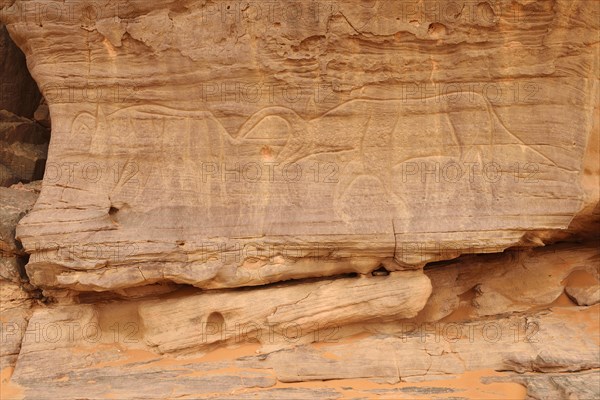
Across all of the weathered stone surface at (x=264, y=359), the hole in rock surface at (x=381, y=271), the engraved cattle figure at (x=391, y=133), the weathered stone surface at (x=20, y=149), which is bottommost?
the weathered stone surface at (x=264, y=359)

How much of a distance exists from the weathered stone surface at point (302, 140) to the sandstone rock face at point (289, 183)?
2 cm

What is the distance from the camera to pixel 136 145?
6.04m

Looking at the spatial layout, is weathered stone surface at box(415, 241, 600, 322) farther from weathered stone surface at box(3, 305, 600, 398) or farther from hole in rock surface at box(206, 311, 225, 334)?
hole in rock surface at box(206, 311, 225, 334)

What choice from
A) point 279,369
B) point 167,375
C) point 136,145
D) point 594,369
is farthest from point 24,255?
point 594,369

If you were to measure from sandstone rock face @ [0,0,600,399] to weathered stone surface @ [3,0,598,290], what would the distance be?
21mm

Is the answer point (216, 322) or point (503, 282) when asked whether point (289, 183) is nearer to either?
point (216, 322)

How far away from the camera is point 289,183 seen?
5.94m

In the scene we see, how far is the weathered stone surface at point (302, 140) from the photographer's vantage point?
18.7 feet

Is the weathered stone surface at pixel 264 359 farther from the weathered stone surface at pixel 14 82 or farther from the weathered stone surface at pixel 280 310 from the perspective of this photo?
the weathered stone surface at pixel 14 82

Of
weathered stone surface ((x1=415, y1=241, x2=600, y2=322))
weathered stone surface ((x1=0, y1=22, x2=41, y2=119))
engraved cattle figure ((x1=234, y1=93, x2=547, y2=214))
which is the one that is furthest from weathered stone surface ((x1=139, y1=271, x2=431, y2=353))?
weathered stone surface ((x1=0, y1=22, x2=41, y2=119))

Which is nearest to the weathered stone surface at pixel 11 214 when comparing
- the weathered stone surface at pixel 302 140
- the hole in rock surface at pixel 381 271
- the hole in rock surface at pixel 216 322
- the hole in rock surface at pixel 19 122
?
the weathered stone surface at pixel 302 140

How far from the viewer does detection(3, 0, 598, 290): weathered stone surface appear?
571 centimetres

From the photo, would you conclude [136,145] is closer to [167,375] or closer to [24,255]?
[24,255]

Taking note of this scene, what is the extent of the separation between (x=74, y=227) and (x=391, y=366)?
3.50 metres
